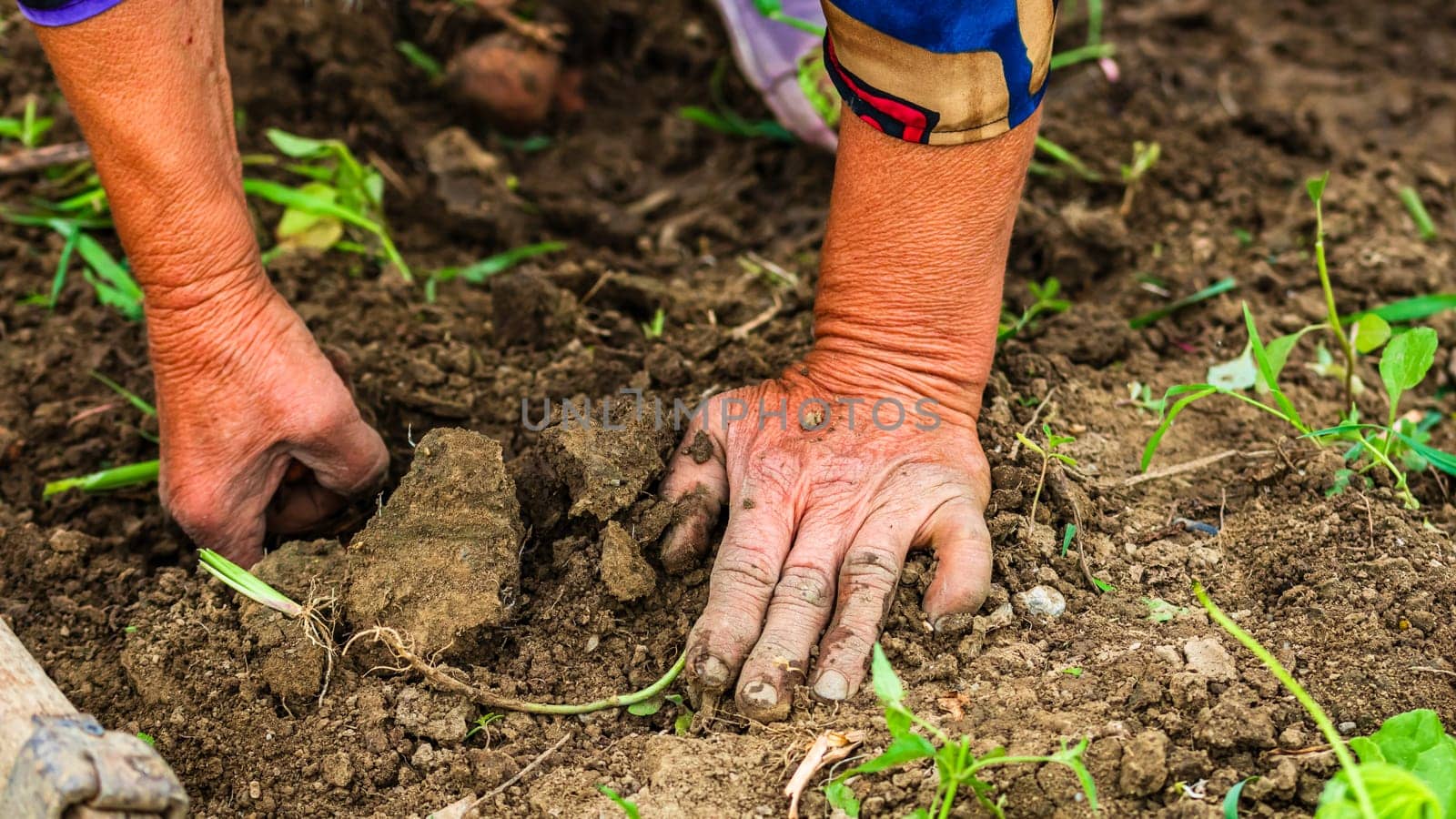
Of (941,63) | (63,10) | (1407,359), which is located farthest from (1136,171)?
(63,10)

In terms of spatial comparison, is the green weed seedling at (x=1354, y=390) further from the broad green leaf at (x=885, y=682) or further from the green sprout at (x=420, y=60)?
the green sprout at (x=420, y=60)

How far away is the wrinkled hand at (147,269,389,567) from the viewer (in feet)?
6.63

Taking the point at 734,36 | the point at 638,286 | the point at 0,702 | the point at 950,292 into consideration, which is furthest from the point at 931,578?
the point at 734,36

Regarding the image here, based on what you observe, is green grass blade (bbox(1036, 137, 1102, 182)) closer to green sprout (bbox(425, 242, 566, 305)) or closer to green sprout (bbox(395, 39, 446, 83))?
green sprout (bbox(425, 242, 566, 305))

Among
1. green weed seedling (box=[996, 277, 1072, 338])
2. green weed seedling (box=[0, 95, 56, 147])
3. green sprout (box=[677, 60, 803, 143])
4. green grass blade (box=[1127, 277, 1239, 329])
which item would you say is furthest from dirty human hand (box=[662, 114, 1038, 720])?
green weed seedling (box=[0, 95, 56, 147])

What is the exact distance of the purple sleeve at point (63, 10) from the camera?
176 centimetres

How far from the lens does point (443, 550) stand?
187cm

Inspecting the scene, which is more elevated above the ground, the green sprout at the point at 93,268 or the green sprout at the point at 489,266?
the green sprout at the point at 93,268

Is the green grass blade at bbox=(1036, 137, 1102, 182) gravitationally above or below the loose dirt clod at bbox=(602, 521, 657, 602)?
above

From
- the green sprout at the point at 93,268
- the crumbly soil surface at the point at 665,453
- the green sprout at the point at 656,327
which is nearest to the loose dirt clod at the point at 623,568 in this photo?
the crumbly soil surface at the point at 665,453

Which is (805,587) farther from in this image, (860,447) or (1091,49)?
(1091,49)

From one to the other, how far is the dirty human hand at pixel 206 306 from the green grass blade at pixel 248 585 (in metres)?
0.17

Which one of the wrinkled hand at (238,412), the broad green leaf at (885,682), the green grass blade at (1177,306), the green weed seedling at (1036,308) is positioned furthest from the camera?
the green grass blade at (1177,306)

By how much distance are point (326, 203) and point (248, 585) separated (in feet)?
3.91
